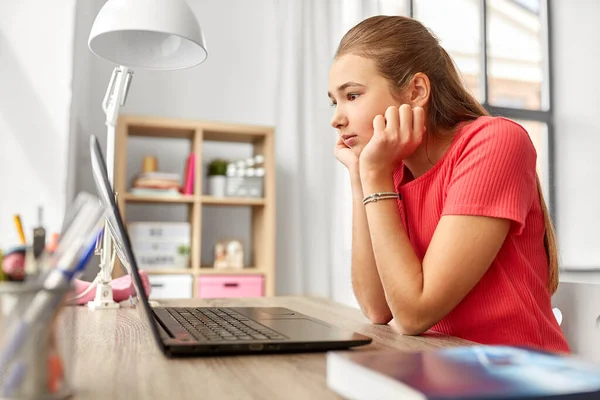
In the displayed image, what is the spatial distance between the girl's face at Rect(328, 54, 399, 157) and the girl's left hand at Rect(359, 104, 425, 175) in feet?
0.24

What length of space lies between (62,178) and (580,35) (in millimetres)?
3261

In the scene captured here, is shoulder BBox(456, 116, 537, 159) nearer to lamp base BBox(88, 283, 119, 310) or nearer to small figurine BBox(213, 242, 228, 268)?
lamp base BBox(88, 283, 119, 310)

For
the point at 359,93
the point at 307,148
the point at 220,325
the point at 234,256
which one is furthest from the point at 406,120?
the point at 307,148

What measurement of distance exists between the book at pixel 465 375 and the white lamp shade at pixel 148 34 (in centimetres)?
101

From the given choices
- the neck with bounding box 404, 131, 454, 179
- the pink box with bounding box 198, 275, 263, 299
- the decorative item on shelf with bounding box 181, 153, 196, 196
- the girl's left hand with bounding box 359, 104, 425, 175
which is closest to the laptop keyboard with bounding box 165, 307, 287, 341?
the girl's left hand with bounding box 359, 104, 425, 175

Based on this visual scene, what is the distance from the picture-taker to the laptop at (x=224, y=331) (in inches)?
26.5

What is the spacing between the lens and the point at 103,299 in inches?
48.1

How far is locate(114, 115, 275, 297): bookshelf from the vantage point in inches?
116

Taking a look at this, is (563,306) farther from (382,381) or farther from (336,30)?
(336,30)

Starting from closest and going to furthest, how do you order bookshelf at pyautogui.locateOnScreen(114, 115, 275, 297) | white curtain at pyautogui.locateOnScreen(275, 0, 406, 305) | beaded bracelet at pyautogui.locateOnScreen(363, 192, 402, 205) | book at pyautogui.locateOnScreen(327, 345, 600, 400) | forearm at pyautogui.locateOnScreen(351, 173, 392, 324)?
book at pyautogui.locateOnScreen(327, 345, 600, 400) → beaded bracelet at pyautogui.locateOnScreen(363, 192, 402, 205) → forearm at pyautogui.locateOnScreen(351, 173, 392, 324) → bookshelf at pyautogui.locateOnScreen(114, 115, 275, 297) → white curtain at pyautogui.locateOnScreen(275, 0, 406, 305)

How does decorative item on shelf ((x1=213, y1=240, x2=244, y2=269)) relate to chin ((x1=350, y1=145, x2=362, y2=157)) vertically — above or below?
below

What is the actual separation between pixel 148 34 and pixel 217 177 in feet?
5.62

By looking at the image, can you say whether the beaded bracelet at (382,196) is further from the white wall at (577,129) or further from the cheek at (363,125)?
the white wall at (577,129)

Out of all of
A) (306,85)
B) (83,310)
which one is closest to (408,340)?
(83,310)
